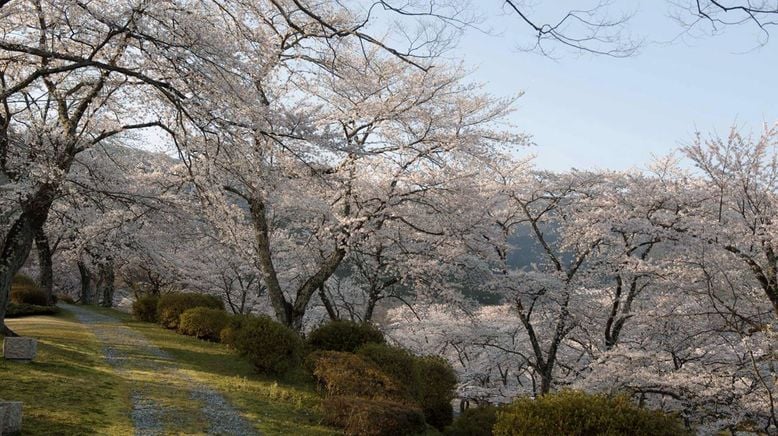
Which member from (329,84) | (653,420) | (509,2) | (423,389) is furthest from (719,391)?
(329,84)

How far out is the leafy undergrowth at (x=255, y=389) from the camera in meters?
8.31

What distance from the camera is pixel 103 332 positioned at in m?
16.8

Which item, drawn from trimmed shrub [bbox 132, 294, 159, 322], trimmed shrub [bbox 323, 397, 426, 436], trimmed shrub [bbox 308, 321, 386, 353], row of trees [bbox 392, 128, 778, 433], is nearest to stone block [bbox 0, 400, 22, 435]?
trimmed shrub [bbox 323, 397, 426, 436]

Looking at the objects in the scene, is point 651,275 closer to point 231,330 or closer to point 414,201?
point 414,201

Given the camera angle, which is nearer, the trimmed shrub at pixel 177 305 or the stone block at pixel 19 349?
the stone block at pixel 19 349

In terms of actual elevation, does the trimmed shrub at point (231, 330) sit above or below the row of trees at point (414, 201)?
below

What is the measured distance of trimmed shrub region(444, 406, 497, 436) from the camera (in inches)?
426

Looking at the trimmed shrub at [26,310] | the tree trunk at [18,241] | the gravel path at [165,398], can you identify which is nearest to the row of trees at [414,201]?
the tree trunk at [18,241]

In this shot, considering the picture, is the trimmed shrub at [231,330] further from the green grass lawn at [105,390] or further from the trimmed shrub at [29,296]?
the trimmed shrub at [29,296]

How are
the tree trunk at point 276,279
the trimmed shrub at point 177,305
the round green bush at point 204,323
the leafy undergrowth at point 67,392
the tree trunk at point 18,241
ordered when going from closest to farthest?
the leafy undergrowth at point 67,392
the tree trunk at point 18,241
the tree trunk at point 276,279
the round green bush at point 204,323
the trimmed shrub at point 177,305

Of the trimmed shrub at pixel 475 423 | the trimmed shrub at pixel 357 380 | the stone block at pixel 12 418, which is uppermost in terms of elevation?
the trimmed shrub at pixel 357 380

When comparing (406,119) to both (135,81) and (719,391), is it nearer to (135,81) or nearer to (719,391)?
(135,81)

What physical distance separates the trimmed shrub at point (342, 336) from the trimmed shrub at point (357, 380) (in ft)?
7.41

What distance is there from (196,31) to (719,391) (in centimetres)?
1330
